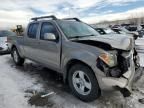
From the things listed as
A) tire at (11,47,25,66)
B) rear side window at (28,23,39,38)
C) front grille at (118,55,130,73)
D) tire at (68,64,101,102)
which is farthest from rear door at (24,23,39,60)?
front grille at (118,55,130,73)

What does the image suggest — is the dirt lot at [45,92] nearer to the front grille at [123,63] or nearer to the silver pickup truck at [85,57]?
the silver pickup truck at [85,57]

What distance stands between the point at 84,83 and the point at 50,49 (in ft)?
4.88

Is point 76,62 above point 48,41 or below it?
below

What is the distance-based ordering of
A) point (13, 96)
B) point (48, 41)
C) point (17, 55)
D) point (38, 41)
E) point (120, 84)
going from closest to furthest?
point (120, 84), point (13, 96), point (48, 41), point (38, 41), point (17, 55)

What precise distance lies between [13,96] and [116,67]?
2.53m

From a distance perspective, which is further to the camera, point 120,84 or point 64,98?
point 64,98

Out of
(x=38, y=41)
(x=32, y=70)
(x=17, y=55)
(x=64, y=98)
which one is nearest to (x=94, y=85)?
(x=64, y=98)

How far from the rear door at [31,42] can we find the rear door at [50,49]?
31 cm

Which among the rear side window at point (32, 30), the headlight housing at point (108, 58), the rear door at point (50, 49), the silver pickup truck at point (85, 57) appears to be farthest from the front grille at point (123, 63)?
the rear side window at point (32, 30)

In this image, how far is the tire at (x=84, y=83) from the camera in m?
3.92

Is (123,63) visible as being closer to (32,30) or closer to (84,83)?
(84,83)

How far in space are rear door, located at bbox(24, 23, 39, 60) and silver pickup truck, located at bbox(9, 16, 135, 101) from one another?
0.28ft

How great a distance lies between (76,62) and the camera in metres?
4.34

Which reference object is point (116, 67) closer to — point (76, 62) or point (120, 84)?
point (120, 84)
